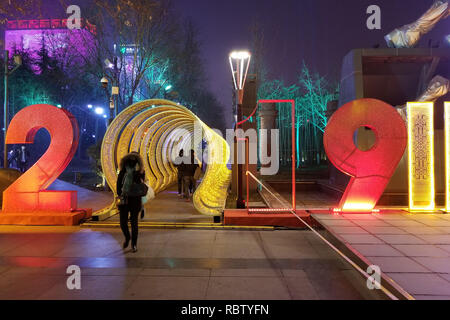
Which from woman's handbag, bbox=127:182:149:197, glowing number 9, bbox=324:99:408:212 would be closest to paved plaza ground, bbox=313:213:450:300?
glowing number 9, bbox=324:99:408:212

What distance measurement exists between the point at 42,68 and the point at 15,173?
21479 mm

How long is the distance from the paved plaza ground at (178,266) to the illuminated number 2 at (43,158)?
1.06 metres

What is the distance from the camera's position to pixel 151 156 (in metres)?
13.0

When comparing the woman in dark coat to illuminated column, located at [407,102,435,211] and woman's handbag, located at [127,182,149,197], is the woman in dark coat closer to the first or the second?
woman's handbag, located at [127,182,149,197]

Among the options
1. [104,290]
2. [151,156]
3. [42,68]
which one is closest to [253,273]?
[104,290]

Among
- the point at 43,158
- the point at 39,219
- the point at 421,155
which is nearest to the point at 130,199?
the point at 39,219

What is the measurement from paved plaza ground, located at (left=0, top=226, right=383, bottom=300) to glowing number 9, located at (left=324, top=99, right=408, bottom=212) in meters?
2.24

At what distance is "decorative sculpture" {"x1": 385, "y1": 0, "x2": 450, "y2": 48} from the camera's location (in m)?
11.5

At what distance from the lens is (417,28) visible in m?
11.9

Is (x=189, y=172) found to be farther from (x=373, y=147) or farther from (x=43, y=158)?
(x=373, y=147)

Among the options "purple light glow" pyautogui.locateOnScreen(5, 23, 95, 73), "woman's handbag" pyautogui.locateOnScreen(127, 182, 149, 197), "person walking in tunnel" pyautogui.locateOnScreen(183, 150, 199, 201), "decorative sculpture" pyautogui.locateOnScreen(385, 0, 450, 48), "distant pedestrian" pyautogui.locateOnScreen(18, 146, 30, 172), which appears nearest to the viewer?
"woman's handbag" pyautogui.locateOnScreen(127, 182, 149, 197)

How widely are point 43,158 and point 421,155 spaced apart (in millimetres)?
9573
